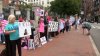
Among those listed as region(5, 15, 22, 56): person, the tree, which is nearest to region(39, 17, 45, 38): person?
region(5, 15, 22, 56): person

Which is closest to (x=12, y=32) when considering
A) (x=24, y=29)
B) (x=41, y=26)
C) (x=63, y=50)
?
(x=24, y=29)

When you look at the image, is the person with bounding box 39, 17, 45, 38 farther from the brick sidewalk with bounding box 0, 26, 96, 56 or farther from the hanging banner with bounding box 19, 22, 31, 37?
the hanging banner with bounding box 19, 22, 31, 37

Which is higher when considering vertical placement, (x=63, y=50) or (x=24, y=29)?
(x=24, y=29)

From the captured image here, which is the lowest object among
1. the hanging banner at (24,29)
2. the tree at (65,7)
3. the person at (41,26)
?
the tree at (65,7)

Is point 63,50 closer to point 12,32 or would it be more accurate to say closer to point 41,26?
point 41,26

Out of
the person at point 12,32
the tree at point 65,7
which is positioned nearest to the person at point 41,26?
the person at point 12,32

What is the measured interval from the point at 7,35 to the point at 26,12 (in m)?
37.1

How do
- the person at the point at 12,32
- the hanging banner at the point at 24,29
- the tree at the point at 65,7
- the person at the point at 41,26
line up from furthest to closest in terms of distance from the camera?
the tree at the point at 65,7 → the person at the point at 41,26 → the hanging banner at the point at 24,29 → the person at the point at 12,32

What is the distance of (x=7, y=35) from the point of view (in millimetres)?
11531

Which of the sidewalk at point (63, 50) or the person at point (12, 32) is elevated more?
the person at point (12, 32)

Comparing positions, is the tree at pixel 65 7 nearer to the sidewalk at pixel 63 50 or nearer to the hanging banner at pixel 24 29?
the sidewalk at pixel 63 50

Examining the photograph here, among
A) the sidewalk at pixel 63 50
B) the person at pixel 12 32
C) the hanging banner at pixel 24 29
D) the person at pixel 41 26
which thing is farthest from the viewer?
the person at pixel 41 26

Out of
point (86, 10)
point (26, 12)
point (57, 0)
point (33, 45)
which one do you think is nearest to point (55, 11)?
point (57, 0)

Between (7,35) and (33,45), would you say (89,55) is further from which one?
(7,35)
